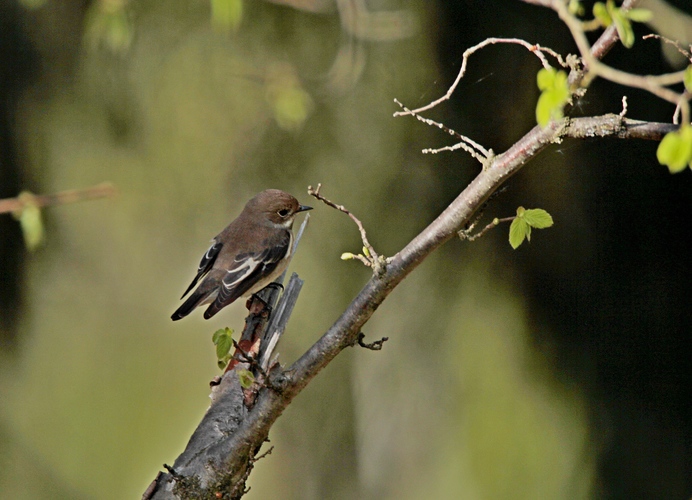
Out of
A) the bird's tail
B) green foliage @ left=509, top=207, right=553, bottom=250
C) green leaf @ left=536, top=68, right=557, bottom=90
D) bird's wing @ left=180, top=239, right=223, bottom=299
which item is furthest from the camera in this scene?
bird's wing @ left=180, top=239, right=223, bottom=299

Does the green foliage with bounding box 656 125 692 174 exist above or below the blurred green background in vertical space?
below

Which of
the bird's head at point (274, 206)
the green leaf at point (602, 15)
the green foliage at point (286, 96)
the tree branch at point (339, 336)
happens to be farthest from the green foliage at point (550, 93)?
the bird's head at point (274, 206)

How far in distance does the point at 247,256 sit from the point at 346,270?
6.36ft

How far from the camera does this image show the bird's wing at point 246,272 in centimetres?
458

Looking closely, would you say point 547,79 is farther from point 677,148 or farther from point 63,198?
point 63,198

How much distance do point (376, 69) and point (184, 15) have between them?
1.48 meters

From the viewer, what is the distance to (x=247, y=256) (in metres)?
4.77

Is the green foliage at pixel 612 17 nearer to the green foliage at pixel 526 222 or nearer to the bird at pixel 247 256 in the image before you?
the green foliage at pixel 526 222

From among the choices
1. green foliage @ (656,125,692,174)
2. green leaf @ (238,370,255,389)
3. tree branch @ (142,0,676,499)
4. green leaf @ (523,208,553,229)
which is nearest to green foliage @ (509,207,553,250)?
green leaf @ (523,208,553,229)

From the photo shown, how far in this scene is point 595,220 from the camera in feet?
20.9

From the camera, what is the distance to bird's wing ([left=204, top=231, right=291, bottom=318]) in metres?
4.58

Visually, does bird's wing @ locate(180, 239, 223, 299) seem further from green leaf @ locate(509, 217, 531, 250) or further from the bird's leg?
green leaf @ locate(509, 217, 531, 250)

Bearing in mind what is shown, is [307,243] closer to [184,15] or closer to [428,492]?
[184,15]

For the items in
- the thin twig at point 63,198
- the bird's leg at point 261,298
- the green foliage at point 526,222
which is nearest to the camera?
the thin twig at point 63,198
